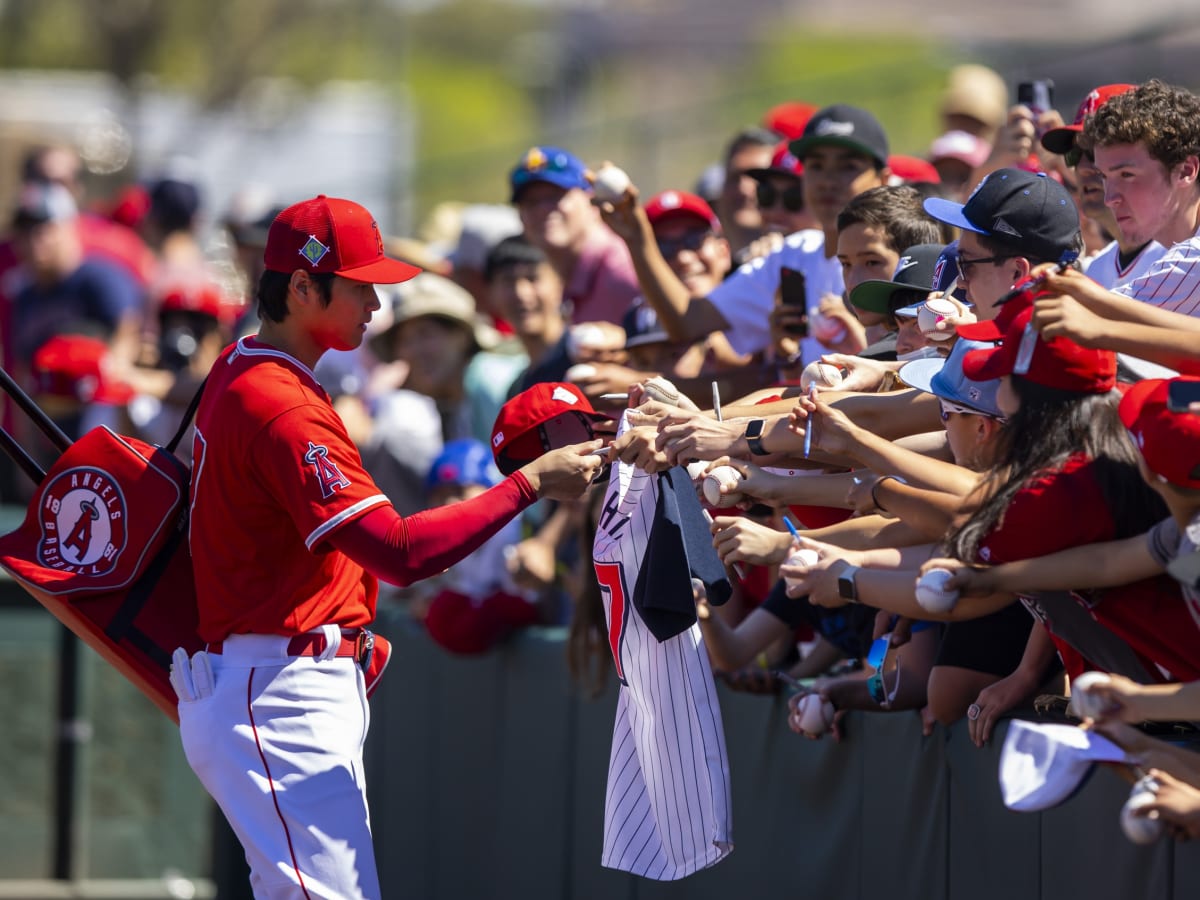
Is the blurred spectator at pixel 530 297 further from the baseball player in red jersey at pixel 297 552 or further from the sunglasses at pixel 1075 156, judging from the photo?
the baseball player in red jersey at pixel 297 552

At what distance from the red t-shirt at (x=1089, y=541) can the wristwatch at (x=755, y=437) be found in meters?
0.87

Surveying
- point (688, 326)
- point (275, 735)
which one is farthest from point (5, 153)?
point (275, 735)

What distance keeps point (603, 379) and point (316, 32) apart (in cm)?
3760

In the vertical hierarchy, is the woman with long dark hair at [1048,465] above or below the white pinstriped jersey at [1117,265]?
below

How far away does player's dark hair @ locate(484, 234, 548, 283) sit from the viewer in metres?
7.97

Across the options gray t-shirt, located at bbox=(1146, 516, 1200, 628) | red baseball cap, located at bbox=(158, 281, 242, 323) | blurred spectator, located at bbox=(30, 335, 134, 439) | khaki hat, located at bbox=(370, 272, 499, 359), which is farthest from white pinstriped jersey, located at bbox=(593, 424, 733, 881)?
red baseball cap, located at bbox=(158, 281, 242, 323)

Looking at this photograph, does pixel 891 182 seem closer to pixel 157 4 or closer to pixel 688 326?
pixel 688 326

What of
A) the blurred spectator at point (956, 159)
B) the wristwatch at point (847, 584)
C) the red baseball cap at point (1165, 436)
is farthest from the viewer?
the blurred spectator at point (956, 159)

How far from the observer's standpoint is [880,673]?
4883mm

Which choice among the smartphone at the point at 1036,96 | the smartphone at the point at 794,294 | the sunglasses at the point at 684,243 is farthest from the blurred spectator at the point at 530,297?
the smartphone at the point at 1036,96

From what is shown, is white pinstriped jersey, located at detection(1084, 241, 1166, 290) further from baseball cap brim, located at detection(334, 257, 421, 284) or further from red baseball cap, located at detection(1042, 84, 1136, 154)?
baseball cap brim, located at detection(334, 257, 421, 284)

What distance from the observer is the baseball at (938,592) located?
3773 mm

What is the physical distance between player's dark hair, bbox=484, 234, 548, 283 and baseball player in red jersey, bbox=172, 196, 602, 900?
3.28 m

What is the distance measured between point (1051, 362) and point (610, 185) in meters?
2.64
